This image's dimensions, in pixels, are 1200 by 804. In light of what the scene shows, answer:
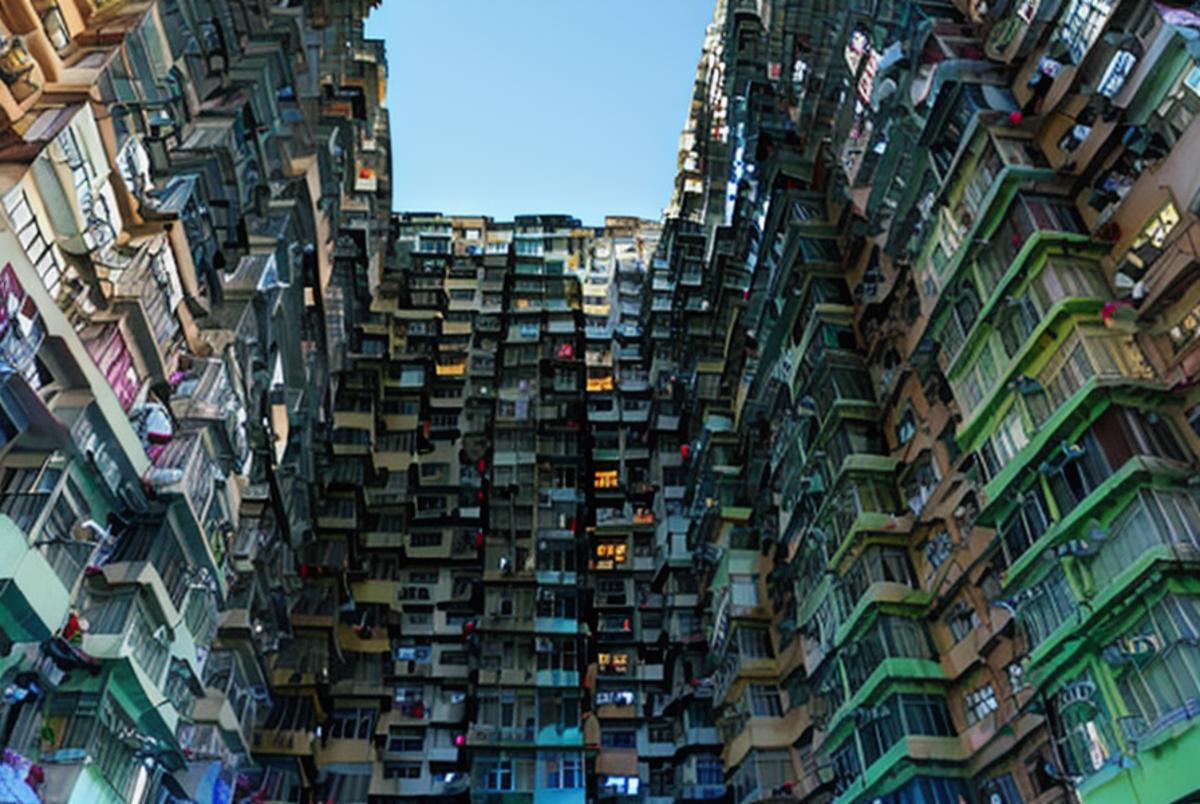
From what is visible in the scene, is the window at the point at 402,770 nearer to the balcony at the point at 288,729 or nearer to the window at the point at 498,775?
the window at the point at 498,775

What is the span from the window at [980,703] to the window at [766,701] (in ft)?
34.1

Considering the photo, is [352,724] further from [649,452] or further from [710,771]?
[649,452]

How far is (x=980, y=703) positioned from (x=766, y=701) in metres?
11.4

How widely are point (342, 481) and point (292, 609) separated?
7.73 m

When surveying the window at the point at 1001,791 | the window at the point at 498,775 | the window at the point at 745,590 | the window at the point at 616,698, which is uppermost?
the window at the point at 745,590

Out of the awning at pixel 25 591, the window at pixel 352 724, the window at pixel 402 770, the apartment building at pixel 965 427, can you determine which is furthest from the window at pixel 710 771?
the awning at pixel 25 591

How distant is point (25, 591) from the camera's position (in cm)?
1667

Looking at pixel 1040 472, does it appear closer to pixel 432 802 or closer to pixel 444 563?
pixel 432 802

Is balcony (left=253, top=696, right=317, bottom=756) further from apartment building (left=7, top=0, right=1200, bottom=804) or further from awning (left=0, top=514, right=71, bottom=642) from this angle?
awning (left=0, top=514, right=71, bottom=642)

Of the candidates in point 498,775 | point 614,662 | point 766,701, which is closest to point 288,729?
point 498,775

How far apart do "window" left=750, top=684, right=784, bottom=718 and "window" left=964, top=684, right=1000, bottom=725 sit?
10.4 metres

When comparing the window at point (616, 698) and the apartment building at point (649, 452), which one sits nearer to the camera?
the apartment building at point (649, 452)

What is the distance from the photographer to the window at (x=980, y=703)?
2281 cm

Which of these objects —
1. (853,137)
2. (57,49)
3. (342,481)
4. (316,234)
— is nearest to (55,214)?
(57,49)
